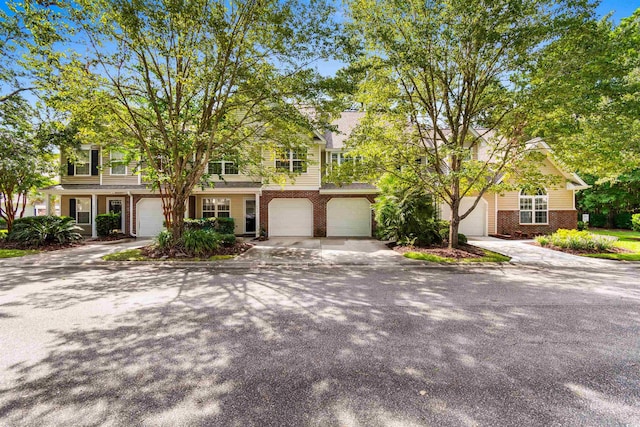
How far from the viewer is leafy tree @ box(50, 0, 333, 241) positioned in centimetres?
864

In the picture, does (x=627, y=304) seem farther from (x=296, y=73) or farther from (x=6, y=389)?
(x=296, y=73)

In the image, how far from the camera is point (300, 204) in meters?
17.6

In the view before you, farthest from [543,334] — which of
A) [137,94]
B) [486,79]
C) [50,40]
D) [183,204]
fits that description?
[50,40]

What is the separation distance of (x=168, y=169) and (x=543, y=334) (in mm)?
12130

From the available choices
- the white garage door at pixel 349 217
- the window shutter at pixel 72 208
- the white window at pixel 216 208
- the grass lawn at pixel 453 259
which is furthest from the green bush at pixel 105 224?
the grass lawn at pixel 453 259

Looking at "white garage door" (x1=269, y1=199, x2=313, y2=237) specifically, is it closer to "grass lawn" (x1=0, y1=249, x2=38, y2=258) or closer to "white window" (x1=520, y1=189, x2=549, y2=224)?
"grass lawn" (x1=0, y1=249, x2=38, y2=258)

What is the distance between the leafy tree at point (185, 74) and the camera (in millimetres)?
8641

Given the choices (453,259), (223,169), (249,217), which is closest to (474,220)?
(453,259)

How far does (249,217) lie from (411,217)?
392 inches

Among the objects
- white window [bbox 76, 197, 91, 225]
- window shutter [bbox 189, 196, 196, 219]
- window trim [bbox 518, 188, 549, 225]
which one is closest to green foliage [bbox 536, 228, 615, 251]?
window trim [bbox 518, 188, 549, 225]

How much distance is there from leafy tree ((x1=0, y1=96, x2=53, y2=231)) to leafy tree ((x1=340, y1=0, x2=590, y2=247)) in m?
14.9

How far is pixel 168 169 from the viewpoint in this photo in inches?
447

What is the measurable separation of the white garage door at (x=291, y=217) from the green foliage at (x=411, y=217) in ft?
17.8

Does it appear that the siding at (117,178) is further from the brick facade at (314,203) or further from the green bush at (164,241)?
the green bush at (164,241)
